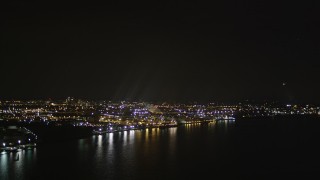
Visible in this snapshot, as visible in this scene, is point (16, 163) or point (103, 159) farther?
point (103, 159)

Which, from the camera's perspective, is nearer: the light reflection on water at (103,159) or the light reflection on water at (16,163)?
the light reflection on water at (16,163)

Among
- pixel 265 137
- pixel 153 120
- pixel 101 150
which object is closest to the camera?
pixel 101 150

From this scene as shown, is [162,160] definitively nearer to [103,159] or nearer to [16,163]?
[103,159]

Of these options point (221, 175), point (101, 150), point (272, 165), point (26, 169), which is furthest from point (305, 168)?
point (26, 169)

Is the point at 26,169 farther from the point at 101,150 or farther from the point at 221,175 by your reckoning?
the point at 221,175

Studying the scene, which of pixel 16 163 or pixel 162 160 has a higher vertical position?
pixel 16 163

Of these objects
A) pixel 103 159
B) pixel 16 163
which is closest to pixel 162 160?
pixel 103 159

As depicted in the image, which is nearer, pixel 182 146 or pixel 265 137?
pixel 182 146

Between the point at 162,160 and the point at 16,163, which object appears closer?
the point at 16,163
